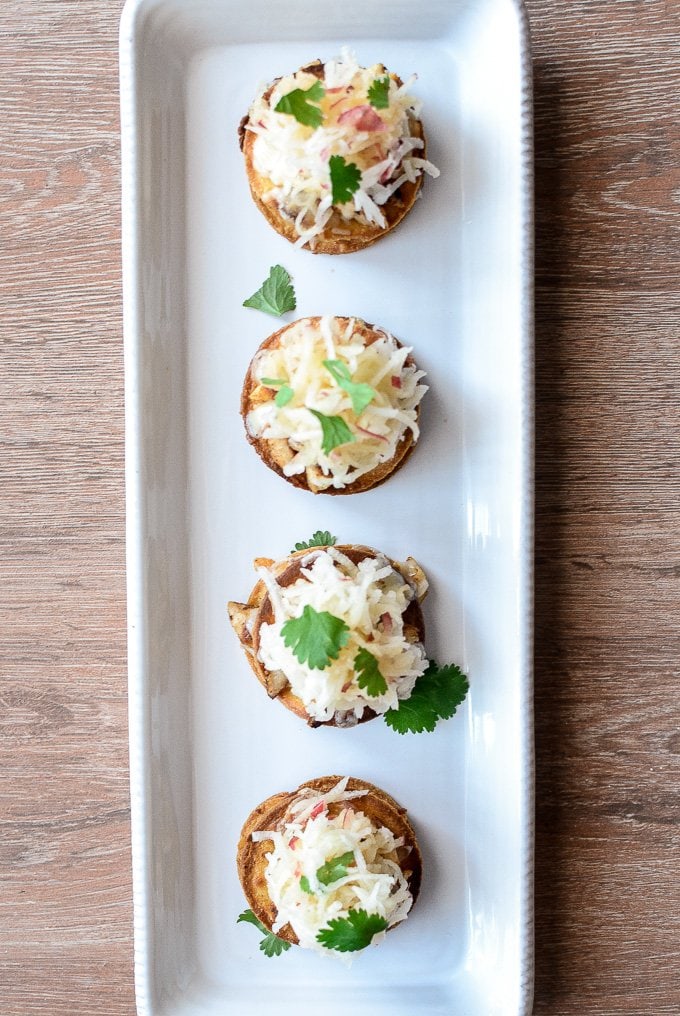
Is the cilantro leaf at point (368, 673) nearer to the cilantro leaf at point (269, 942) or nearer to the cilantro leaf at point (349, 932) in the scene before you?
the cilantro leaf at point (349, 932)

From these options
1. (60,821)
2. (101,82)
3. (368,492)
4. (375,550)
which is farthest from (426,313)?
(60,821)

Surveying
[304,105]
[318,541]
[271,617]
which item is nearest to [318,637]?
[271,617]

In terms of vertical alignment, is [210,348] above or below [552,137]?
below

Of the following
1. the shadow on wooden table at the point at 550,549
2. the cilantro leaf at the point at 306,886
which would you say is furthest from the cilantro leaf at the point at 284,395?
the cilantro leaf at the point at 306,886

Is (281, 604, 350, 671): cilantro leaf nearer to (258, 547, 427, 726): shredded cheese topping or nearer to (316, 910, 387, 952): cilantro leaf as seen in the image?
(258, 547, 427, 726): shredded cheese topping

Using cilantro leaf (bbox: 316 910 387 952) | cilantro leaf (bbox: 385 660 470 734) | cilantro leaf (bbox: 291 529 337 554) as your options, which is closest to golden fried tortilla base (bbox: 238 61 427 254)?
cilantro leaf (bbox: 291 529 337 554)

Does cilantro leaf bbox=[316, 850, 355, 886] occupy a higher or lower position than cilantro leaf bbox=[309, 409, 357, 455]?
lower

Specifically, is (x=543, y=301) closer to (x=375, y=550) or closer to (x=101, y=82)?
(x=375, y=550)
